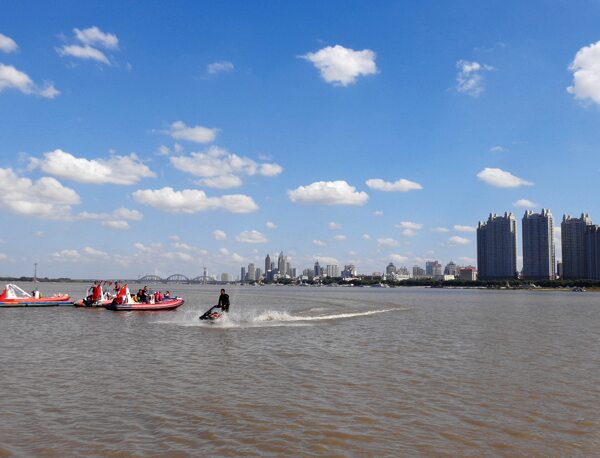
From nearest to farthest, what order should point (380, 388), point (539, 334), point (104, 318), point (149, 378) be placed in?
point (380, 388), point (149, 378), point (539, 334), point (104, 318)

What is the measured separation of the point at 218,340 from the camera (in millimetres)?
25453

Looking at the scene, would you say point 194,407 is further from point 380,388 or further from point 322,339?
point 322,339

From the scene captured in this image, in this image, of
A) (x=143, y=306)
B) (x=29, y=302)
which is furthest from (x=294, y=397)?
(x=29, y=302)

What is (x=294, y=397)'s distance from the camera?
13492mm

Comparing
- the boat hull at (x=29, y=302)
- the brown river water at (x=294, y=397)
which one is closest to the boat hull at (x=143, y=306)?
the boat hull at (x=29, y=302)

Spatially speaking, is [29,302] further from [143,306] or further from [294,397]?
[294,397]

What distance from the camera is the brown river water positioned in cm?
982

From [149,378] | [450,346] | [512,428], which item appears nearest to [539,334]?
[450,346]

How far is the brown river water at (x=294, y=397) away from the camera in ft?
32.2

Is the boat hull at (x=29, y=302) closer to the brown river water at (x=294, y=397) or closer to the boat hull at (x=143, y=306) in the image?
the boat hull at (x=143, y=306)

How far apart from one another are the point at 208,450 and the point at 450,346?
57.6 ft

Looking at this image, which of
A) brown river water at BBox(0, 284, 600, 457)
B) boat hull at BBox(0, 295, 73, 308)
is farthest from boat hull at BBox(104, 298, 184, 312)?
brown river water at BBox(0, 284, 600, 457)

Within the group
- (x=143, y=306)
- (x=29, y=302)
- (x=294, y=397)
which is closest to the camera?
(x=294, y=397)

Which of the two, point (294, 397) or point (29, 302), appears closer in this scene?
point (294, 397)
